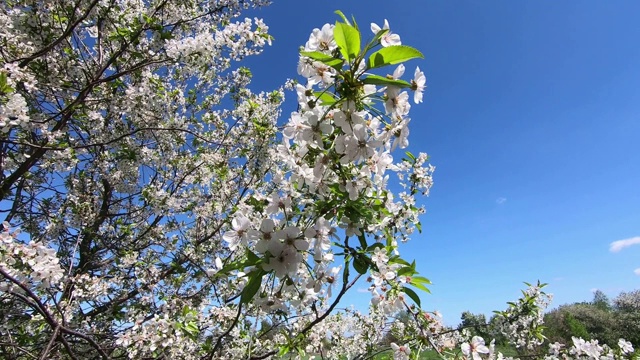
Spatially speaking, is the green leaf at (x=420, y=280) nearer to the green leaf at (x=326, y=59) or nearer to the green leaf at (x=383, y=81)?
the green leaf at (x=383, y=81)

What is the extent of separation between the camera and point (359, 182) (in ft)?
4.30

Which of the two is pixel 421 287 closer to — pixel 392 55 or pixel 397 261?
pixel 397 261

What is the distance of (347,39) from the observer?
1.08 m

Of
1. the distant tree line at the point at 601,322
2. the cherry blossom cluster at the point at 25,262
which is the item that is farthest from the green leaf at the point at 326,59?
the distant tree line at the point at 601,322

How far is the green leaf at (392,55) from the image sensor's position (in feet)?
3.54

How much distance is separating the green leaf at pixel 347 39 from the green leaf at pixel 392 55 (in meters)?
0.06

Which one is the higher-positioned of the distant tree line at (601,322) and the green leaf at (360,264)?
the distant tree line at (601,322)

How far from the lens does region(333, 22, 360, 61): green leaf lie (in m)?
1.07

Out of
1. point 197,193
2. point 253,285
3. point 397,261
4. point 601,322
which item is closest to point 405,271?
point 397,261

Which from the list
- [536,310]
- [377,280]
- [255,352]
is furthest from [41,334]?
[536,310]

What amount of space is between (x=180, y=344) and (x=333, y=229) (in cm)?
250

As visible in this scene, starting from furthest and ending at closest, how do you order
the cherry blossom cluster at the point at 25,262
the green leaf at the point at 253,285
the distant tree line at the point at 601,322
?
the distant tree line at the point at 601,322 < the cherry blossom cluster at the point at 25,262 < the green leaf at the point at 253,285

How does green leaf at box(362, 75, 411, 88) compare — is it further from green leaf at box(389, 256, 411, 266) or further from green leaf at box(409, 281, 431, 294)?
green leaf at box(409, 281, 431, 294)

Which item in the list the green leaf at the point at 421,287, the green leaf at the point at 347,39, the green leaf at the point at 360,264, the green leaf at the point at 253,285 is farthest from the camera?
the green leaf at the point at 421,287
